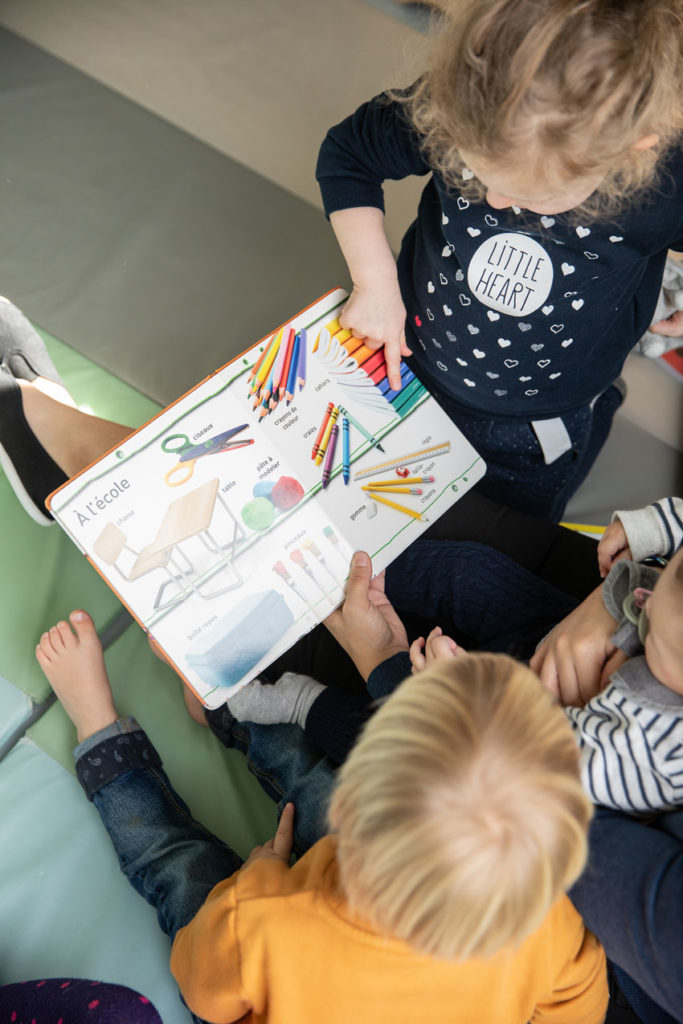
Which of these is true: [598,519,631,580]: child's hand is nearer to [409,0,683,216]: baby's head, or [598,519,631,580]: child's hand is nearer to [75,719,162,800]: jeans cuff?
[409,0,683,216]: baby's head

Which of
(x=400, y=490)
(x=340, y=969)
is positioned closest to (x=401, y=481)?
(x=400, y=490)

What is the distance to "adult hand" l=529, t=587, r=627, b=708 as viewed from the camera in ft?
2.02

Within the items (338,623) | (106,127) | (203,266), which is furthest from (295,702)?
(106,127)

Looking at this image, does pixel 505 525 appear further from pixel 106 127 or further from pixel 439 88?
pixel 106 127

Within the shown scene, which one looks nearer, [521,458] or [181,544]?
[181,544]

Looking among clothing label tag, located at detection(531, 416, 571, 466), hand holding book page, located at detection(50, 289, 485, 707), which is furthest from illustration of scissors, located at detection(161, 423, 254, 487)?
clothing label tag, located at detection(531, 416, 571, 466)

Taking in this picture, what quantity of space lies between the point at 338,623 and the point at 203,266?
63 centimetres

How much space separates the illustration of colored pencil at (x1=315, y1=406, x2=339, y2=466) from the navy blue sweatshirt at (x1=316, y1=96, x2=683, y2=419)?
5.4 inches

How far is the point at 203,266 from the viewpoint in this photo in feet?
3.64

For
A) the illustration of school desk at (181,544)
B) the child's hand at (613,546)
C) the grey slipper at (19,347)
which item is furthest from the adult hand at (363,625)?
the grey slipper at (19,347)

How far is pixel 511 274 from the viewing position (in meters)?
0.69

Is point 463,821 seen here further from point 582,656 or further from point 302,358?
point 302,358

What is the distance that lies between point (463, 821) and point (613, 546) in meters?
0.35

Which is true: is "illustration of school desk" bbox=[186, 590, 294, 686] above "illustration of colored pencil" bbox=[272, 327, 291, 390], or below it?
below
